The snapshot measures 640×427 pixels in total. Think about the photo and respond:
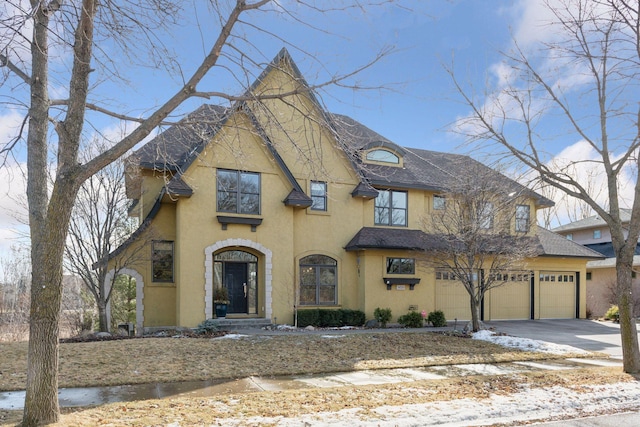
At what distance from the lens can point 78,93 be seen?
6.52 meters

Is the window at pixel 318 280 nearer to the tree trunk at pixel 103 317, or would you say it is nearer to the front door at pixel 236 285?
the front door at pixel 236 285

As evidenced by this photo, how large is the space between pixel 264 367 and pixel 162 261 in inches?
337

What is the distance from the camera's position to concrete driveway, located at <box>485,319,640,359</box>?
49.6 ft

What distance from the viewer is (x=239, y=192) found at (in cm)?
1750

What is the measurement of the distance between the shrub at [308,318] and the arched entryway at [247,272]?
1158 millimetres

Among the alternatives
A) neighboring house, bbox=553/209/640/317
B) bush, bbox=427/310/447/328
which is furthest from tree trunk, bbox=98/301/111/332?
neighboring house, bbox=553/209/640/317

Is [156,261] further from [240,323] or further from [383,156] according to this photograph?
[383,156]

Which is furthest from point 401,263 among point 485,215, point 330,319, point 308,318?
point 485,215

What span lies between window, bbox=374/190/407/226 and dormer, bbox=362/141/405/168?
138cm

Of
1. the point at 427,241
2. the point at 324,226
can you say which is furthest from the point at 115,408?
the point at 427,241

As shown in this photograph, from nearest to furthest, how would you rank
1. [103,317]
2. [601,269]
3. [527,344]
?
[527,344] < [103,317] < [601,269]

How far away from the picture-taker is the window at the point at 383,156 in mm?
20839

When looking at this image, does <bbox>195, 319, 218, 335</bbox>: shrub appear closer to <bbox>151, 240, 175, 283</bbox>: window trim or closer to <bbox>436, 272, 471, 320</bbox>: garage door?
<bbox>151, 240, 175, 283</bbox>: window trim

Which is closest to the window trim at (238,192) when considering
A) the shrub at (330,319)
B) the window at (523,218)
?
the shrub at (330,319)
